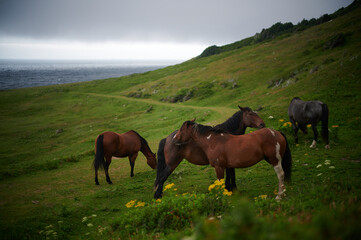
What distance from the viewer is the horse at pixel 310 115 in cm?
1205

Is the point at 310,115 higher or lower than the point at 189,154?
higher

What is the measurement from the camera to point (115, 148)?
42.1ft

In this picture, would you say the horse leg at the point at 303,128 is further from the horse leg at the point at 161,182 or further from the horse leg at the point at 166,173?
the horse leg at the point at 161,182

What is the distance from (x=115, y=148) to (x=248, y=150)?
28.0 feet

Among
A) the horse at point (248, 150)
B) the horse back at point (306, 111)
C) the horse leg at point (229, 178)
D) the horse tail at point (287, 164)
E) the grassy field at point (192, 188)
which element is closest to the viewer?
the grassy field at point (192, 188)

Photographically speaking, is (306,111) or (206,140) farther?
(306,111)

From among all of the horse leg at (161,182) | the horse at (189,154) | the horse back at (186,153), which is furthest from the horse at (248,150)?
the horse leg at (161,182)

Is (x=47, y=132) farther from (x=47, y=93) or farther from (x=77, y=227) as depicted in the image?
(x=47, y=93)

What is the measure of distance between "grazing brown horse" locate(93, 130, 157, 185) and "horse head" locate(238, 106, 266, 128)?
7013mm

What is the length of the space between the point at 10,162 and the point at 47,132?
15.6 metres

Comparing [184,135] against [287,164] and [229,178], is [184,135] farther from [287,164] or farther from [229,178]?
[287,164]

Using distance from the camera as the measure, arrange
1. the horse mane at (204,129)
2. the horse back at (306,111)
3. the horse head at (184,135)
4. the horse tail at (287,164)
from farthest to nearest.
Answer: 1. the horse back at (306,111)
2. the horse head at (184,135)
3. the horse mane at (204,129)
4. the horse tail at (287,164)

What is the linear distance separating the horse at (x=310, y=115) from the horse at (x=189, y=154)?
528 centimetres

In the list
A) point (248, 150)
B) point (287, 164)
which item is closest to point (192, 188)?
point (248, 150)
